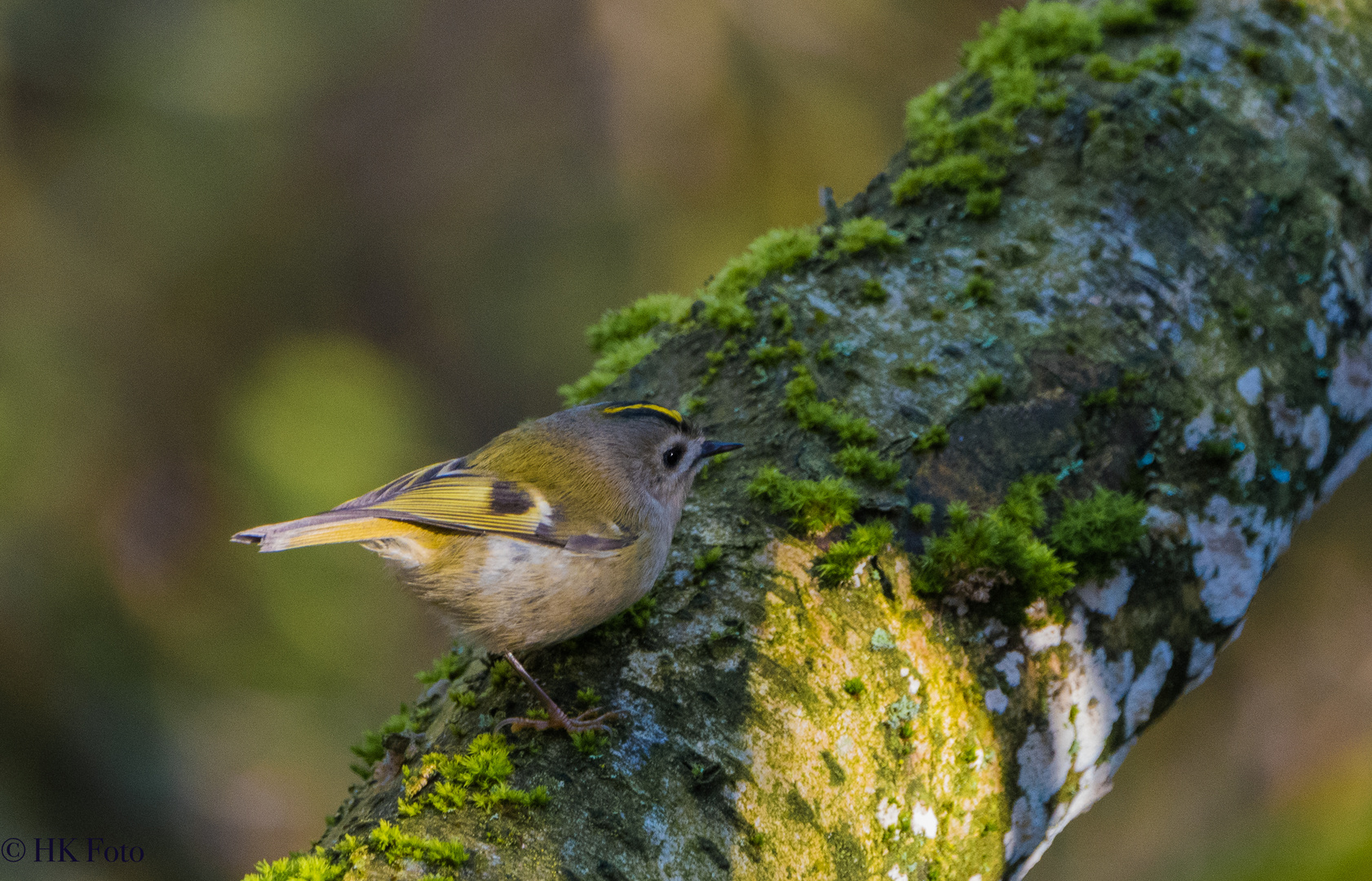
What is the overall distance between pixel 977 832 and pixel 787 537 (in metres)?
0.76

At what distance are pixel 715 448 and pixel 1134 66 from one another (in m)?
2.14

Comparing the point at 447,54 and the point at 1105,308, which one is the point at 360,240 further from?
the point at 1105,308

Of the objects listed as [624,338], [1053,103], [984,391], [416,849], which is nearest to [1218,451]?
[984,391]

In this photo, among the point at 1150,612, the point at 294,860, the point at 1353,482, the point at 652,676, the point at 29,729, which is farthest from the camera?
the point at 1353,482

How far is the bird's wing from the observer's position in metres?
2.15

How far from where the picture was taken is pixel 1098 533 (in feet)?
7.32

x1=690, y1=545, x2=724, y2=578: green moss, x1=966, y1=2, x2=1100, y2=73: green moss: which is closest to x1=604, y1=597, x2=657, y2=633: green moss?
x1=690, y1=545, x2=724, y2=578: green moss

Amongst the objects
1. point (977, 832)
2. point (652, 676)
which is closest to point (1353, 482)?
point (977, 832)

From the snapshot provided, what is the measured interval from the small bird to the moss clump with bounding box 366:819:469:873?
0.33 metres

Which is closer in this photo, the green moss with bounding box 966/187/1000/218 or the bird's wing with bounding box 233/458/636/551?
the bird's wing with bounding box 233/458/636/551

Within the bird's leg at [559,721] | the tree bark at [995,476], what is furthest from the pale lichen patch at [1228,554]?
the bird's leg at [559,721]

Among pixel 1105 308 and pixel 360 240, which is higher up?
pixel 360 240

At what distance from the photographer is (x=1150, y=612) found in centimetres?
229

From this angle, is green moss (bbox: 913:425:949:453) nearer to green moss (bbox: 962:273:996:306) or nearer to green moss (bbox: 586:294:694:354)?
green moss (bbox: 962:273:996:306)
